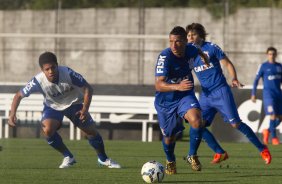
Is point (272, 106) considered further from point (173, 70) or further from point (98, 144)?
point (173, 70)

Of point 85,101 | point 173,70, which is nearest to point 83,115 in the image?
point 85,101

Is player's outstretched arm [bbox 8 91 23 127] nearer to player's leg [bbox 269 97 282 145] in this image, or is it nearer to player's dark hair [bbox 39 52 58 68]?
player's dark hair [bbox 39 52 58 68]

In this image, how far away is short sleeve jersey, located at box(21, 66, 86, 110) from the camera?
44.4ft

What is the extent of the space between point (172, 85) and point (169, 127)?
2.96 ft

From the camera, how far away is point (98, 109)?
75.7ft

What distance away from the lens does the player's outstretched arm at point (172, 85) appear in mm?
11359

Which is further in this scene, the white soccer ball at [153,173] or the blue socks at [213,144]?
the blue socks at [213,144]

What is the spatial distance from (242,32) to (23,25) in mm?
8633

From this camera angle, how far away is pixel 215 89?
14.1 metres

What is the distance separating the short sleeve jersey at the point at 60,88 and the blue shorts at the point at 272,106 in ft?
25.3

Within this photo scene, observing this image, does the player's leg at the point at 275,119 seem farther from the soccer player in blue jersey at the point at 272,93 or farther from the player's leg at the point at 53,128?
the player's leg at the point at 53,128

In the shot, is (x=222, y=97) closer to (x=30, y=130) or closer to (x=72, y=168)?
(x=72, y=168)

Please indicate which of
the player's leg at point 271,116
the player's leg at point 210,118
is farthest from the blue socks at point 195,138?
the player's leg at point 271,116

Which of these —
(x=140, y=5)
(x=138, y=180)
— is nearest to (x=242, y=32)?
(x=140, y=5)
